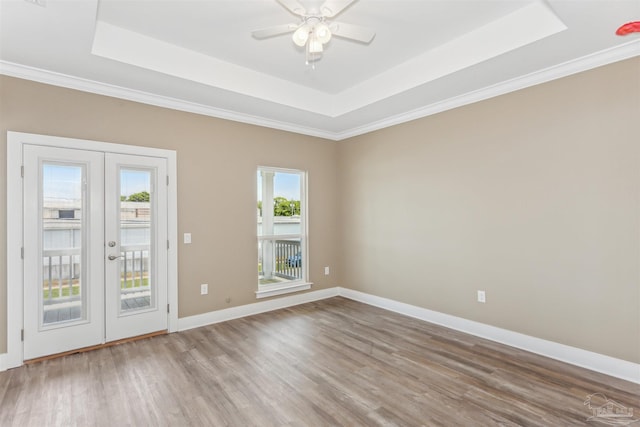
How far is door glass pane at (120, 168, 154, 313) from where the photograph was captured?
350 centimetres

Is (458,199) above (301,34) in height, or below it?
below

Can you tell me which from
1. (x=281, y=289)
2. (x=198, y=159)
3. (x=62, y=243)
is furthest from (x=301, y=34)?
(x=281, y=289)

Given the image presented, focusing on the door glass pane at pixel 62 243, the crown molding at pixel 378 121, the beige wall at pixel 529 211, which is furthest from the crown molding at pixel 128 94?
the beige wall at pixel 529 211

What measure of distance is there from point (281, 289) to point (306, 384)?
2197mm

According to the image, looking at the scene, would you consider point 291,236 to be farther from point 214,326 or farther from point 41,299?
point 41,299

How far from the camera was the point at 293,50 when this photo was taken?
10.6ft

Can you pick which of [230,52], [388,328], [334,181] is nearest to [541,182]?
[388,328]

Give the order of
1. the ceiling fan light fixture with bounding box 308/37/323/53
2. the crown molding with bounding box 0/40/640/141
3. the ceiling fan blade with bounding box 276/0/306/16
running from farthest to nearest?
the crown molding with bounding box 0/40/640/141 → the ceiling fan light fixture with bounding box 308/37/323/53 → the ceiling fan blade with bounding box 276/0/306/16

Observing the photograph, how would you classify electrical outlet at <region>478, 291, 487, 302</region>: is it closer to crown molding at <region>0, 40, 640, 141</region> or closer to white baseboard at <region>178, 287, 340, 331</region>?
crown molding at <region>0, 40, 640, 141</region>

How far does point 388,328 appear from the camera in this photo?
386cm

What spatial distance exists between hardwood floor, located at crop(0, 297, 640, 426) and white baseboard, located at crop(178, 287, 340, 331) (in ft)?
0.88

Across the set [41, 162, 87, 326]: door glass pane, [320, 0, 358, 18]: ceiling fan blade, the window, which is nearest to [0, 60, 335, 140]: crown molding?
the window

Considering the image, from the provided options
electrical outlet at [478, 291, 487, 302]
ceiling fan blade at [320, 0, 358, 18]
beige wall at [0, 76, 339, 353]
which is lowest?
electrical outlet at [478, 291, 487, 302]

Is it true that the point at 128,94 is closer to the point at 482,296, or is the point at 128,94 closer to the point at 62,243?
the point at 62,243
